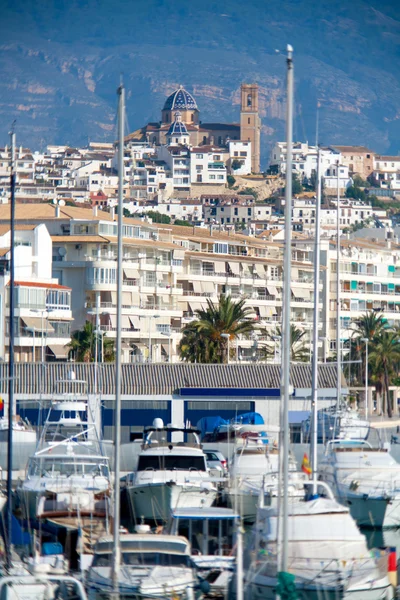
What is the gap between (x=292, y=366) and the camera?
59562 millimetres

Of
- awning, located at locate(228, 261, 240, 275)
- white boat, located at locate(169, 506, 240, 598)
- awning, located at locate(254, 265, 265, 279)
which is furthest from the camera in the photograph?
awning, located at locate(254, 265, 265, 279)

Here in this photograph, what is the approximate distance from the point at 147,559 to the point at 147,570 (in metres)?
0.52

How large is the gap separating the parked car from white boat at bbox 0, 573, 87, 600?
15.4m

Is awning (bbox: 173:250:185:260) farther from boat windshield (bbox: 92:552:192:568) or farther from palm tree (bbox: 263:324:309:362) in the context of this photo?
boat windshield (bbox: 92:552:192:568)

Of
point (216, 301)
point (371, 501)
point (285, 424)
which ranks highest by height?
point (216, 301)

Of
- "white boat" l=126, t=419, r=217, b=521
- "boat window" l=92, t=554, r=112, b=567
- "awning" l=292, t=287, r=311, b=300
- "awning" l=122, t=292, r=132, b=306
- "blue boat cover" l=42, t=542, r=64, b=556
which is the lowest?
"blue boat cover" l=42, t=542, r=64, b=556

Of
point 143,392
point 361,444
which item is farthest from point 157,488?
point 143,392

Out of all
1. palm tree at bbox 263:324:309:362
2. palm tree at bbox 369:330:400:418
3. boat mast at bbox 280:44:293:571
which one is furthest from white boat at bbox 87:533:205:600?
palm tree at bbox 369:330:400:418

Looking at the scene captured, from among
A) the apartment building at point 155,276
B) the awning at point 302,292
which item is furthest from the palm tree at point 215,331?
the awning at point 302,292

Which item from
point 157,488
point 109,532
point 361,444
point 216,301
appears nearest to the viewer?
point 109,532

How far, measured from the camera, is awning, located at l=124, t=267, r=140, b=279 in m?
87.9

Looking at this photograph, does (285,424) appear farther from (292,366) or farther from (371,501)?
(292,366)

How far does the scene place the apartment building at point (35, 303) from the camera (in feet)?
229

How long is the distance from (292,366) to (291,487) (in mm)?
32736
